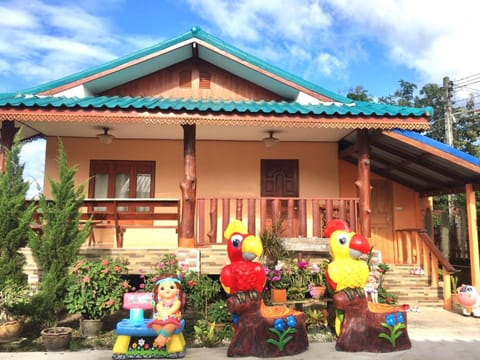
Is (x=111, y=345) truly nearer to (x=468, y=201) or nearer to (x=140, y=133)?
(x=140, y=133)

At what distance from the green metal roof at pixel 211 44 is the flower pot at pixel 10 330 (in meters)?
4.90

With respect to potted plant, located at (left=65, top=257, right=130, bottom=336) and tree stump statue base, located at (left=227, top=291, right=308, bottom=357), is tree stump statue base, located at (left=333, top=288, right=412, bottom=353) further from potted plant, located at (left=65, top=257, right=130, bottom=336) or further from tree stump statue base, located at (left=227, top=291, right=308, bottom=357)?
potted plant, located at (left=65, top=257, right=130, bottom=336)

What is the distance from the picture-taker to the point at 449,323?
6.81 meters

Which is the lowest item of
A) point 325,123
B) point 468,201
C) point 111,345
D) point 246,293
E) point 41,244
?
point 111,345

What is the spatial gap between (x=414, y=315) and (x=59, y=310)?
6357 mm

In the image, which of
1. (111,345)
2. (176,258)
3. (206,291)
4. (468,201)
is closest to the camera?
(111,345)

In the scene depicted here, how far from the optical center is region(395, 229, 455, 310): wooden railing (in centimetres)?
790

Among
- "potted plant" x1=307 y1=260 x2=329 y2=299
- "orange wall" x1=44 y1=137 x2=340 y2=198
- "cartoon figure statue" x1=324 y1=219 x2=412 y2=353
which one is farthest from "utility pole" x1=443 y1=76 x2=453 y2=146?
"cartoon figure statue" x1=324 y1=219 x2=412 y2=353

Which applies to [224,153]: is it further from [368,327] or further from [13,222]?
[368,327]

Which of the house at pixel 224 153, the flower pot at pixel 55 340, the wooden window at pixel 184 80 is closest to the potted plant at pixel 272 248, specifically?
the house at pixel 224 153

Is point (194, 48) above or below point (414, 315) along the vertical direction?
above

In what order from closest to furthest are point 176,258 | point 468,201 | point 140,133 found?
point 176,258, point 468,201, point 140,133

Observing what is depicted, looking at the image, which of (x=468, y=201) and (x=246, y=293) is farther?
(x=468, y=201)

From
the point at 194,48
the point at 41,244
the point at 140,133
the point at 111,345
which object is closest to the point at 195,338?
the point at 111,345
